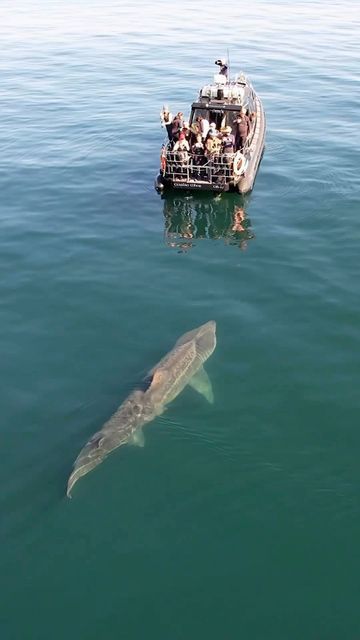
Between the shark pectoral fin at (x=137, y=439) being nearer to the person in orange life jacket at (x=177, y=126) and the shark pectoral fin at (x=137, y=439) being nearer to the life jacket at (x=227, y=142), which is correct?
the life jacket at (x=227, y=142)

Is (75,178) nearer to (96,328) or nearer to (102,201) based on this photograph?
(102,201)

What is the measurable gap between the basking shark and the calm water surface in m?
0.25

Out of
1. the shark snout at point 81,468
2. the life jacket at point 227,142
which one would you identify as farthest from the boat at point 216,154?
the shark snout at point 81,468

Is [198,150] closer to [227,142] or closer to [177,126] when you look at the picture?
[227,142]

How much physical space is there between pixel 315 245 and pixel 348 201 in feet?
13.0

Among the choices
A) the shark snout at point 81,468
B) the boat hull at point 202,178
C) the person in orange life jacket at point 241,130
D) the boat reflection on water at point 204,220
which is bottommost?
the shark snout at point 81,468

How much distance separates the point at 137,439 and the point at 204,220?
12.1 meters

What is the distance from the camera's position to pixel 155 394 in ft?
42.1

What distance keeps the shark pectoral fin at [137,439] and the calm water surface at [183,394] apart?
0.15 metres

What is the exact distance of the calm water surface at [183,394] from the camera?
9.32m

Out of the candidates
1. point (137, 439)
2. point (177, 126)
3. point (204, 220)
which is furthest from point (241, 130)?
Result: point (137, 439)

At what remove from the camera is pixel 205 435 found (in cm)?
1220

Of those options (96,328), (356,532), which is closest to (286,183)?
(96,328)

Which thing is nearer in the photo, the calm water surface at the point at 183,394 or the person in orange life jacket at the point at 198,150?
the calm water surface at the point at 183,394
